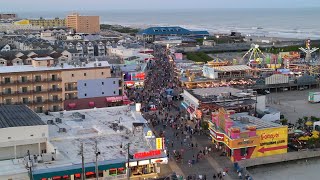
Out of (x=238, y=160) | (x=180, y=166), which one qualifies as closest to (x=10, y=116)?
(x=180, y=166)

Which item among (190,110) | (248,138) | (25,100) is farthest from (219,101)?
(25,100)

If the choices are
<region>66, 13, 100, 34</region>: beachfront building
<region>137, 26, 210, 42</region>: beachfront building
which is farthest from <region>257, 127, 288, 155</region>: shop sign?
<region>66, 13, 100, 34</region>: beachfront building

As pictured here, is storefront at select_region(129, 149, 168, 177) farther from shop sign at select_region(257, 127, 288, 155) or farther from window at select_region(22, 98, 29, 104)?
window at select_region(22, 98, 29, 104)

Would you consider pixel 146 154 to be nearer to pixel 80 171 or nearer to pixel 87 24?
pixel 80 171

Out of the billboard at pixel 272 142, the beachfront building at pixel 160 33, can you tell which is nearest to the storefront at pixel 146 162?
the billboard at pixel 272 142

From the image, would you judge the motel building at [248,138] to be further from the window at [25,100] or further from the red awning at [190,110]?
the window at [25,100]
